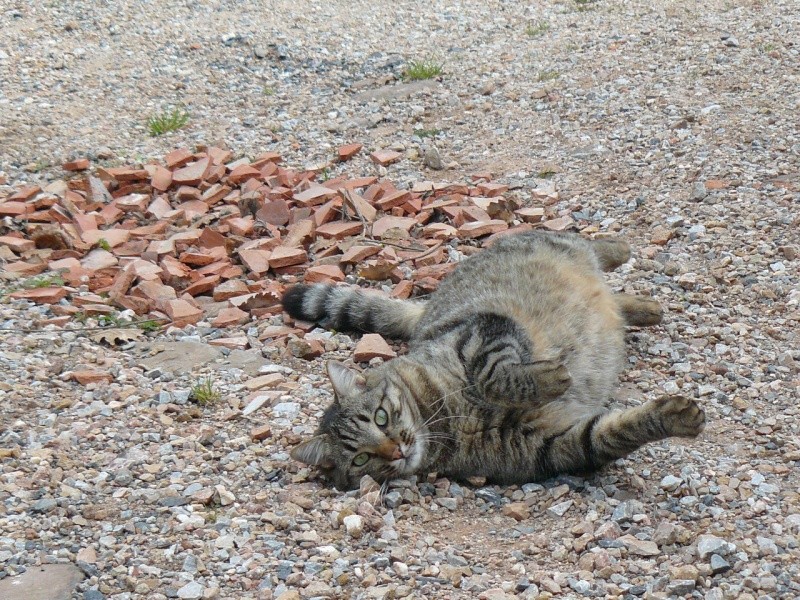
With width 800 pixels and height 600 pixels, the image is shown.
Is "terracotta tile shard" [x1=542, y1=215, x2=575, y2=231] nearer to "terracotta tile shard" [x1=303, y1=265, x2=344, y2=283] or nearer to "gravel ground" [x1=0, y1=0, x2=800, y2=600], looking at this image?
"gravel ground" [x1=0, y1=0, x2=800, y2=600]

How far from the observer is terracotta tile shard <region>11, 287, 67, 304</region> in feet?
20.5

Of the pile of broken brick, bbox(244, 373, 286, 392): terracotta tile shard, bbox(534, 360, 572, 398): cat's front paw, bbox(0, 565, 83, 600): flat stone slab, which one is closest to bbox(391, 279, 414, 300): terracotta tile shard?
the pile of broken brick

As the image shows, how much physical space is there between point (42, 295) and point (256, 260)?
1458 mm

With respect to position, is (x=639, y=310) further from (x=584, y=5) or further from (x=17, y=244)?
(x=584, y=5)

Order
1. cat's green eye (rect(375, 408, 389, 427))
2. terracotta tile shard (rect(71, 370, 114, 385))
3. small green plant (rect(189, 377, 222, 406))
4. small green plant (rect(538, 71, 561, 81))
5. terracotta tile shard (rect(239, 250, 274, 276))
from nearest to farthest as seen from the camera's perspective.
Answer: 1. cat's green eye (rect(375, 408, 389, 427))
2. small green plant (rect(189, 377, 222, 406))
3. terracotta tile shard (rect(71, 370, 114, 385))
4. terracotta tile shard (rect(239, 250, 274, 276))
5. small green plant (rect(538, 71, 561, 81))

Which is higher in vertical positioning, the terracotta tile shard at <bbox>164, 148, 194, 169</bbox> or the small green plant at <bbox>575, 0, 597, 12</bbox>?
the small green plant at <bbox>575, 0, 597, 12</bbox>

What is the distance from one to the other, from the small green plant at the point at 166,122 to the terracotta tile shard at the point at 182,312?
126 inches

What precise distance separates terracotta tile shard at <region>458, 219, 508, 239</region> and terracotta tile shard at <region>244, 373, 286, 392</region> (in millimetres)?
2185

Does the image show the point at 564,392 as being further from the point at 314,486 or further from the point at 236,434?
the point at 236,434

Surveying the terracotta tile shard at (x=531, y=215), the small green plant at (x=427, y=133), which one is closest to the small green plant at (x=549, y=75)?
the small green plant at (x=427, y=133)

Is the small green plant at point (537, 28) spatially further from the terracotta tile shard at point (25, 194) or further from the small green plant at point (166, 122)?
the terracotta tile shard at point (25, 194)

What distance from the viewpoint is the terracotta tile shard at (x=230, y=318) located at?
20.0 feet

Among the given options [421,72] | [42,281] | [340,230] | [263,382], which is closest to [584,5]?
[421,72]

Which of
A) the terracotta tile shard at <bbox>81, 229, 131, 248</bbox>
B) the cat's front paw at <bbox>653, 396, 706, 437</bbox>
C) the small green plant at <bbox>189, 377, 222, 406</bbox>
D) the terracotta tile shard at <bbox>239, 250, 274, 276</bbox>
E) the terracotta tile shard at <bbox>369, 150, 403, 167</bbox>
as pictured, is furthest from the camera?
the terracotta tile shard at <bbox>369, 150, 403, 167</bbox>
